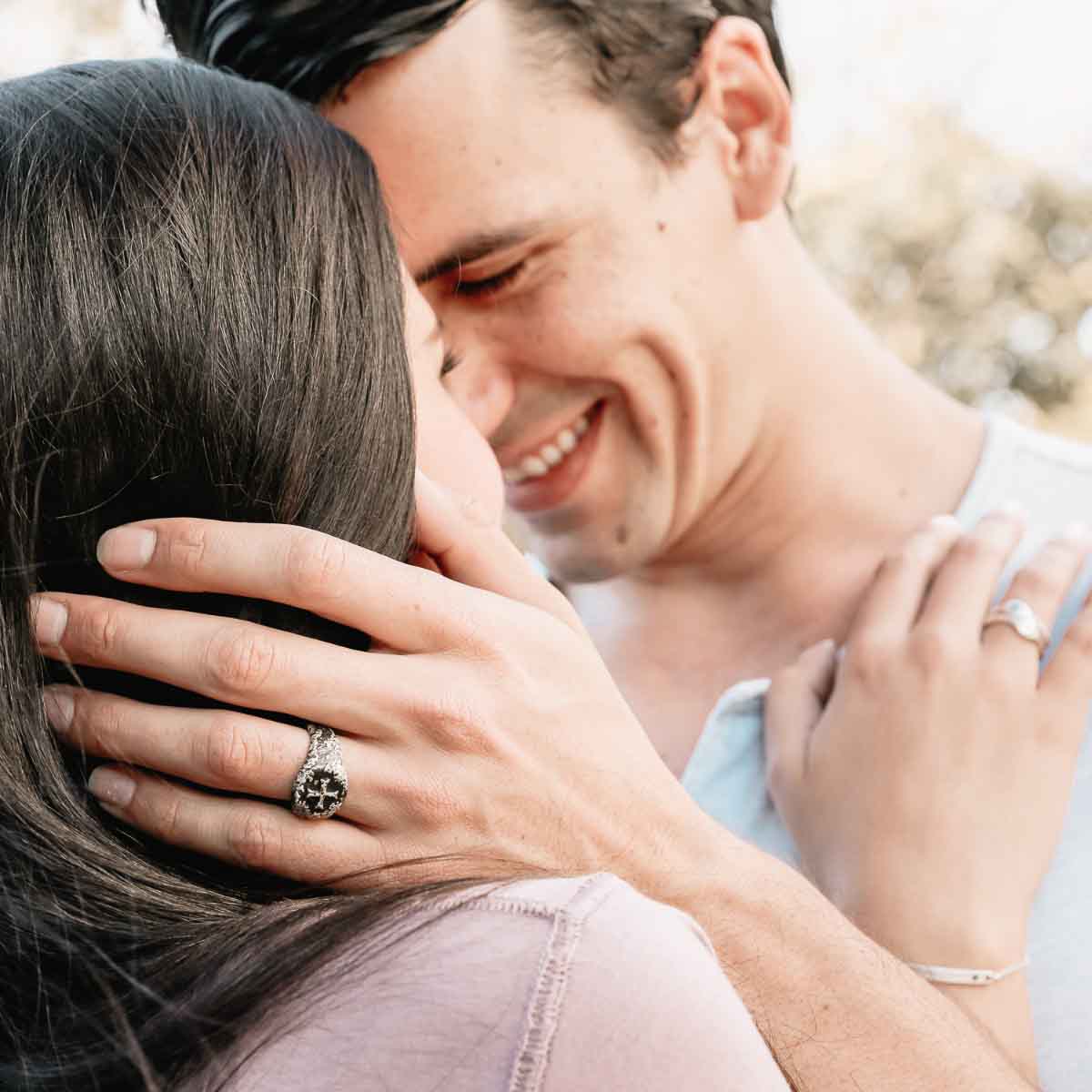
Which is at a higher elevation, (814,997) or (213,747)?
(213,747)

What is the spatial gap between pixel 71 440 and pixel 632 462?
1.42 m

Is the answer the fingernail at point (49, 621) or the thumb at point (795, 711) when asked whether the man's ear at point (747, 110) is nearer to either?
the thumb at point (795, 711)

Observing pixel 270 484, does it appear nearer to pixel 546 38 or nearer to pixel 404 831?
pixel 404 831

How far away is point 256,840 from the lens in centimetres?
133

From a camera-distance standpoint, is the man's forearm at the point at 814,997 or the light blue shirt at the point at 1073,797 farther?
the light blue shirt at the point at 1073,797

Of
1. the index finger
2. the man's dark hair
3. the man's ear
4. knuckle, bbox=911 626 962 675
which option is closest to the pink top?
the index finger

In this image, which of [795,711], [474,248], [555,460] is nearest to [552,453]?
[555,460]

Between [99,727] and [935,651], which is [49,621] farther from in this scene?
[935,651]

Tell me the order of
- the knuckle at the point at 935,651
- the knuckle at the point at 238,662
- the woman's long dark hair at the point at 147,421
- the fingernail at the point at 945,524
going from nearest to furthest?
1. the woman's long dark hair at the point at 147,421
2. the knuckle at the point at 238,662
3. the knuckle at the point at 935,651
4. the fingernail at the point at 945,524

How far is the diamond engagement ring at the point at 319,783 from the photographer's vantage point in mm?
1341

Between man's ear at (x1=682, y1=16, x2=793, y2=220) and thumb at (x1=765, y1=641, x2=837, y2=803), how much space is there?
0.92 meters

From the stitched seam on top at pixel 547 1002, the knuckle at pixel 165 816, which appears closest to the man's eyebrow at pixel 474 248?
the knuckle at pixel 165 816

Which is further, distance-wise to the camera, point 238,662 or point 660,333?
point 660,333

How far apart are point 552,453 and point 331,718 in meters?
1.33
